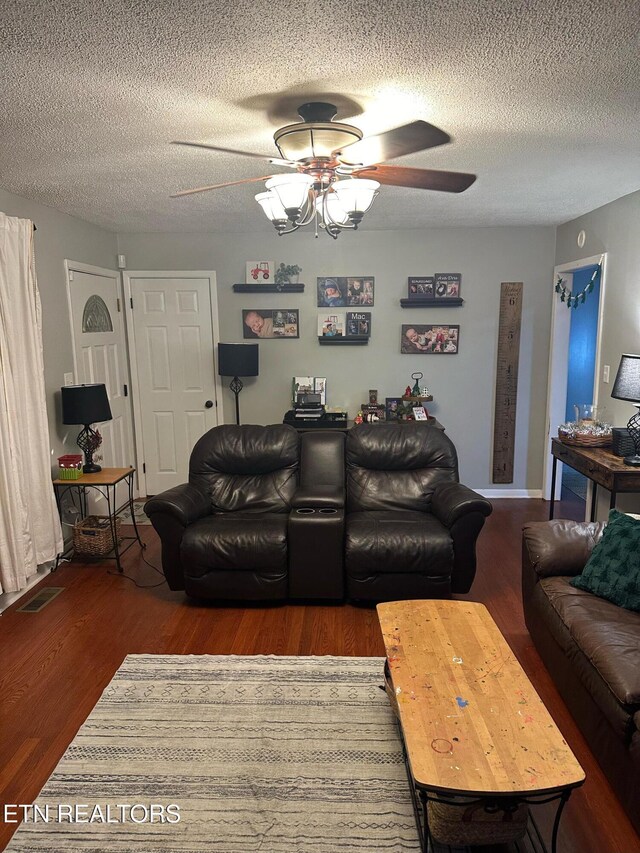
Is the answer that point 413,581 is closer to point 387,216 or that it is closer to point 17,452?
point 17,452

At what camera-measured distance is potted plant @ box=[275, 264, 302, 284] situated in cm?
524

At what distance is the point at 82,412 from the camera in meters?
3.91

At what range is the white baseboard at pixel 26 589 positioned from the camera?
3.43 meters

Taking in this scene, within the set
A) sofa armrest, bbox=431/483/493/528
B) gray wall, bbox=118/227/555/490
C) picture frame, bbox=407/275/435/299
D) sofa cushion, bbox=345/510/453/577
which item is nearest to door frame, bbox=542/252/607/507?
gray wall, bbox=118/227/555/490

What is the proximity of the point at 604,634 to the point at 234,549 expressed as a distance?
6.31 feet

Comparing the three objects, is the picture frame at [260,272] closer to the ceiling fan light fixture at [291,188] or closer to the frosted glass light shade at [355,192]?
the frosted glass light shade at [355,192]

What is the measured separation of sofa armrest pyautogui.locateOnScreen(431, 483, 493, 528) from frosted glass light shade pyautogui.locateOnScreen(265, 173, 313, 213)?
1908 mm

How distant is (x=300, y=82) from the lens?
2.02 metres

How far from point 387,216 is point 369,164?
7.80 feet

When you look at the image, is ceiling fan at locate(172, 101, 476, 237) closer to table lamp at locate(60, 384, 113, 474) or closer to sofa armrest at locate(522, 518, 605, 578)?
sofa armrest at locate(522, 518, 605, 578)

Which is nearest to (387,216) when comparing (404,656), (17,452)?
(17,452)

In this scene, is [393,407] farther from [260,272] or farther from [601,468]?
[601,468]

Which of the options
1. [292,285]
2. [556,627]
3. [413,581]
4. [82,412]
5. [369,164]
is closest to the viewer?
[369,164]

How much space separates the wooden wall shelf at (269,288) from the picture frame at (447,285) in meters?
1.23
